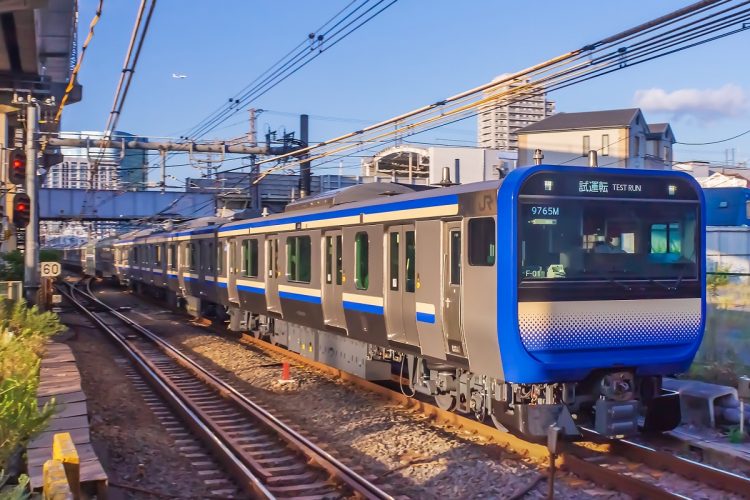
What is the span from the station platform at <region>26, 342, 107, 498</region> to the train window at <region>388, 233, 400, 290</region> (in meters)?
4.02

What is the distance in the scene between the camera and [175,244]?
27.0m

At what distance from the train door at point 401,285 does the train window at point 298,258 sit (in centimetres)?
333

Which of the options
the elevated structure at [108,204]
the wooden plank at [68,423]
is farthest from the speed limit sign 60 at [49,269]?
the elevated structure at [108,204]

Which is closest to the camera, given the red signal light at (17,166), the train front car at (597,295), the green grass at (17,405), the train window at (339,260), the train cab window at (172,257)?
the green grass at (17,405)

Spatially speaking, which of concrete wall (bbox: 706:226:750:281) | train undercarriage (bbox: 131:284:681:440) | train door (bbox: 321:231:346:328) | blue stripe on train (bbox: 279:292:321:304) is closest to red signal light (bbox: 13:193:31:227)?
blue stripe on train (bbox: 279:292:321:304)

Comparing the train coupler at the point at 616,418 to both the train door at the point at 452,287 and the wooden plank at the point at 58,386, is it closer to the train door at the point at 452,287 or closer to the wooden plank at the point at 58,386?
the train door at the point at 452,287

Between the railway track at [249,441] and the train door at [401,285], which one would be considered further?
the train door at [401,285]

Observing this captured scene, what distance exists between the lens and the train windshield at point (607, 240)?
794 centimetres

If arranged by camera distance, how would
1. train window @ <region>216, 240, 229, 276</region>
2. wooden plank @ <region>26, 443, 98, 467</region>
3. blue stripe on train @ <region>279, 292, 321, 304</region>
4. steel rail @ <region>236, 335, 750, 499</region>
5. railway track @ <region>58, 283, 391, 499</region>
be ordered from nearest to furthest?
1. wooden plank @ <region>26, 443, 98, 467</region>
2. steel rail @ <region>236, 335, 750, 499</region>
3. railway track @ <region>58, 283, 391, 499</region>
4. blue stripe on train @ <region>279, 292, 321, 304</region>
5. train window @ <region>216, 240, 229, 276</region>

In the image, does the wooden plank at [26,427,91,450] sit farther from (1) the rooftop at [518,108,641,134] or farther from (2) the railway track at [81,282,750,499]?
(1) the rooftop at [518,108,641,134]

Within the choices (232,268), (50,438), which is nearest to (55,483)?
(50,438)

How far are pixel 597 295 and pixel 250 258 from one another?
1080 cm

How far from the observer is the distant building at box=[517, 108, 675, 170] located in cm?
4512

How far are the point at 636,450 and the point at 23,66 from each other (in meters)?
19.6
